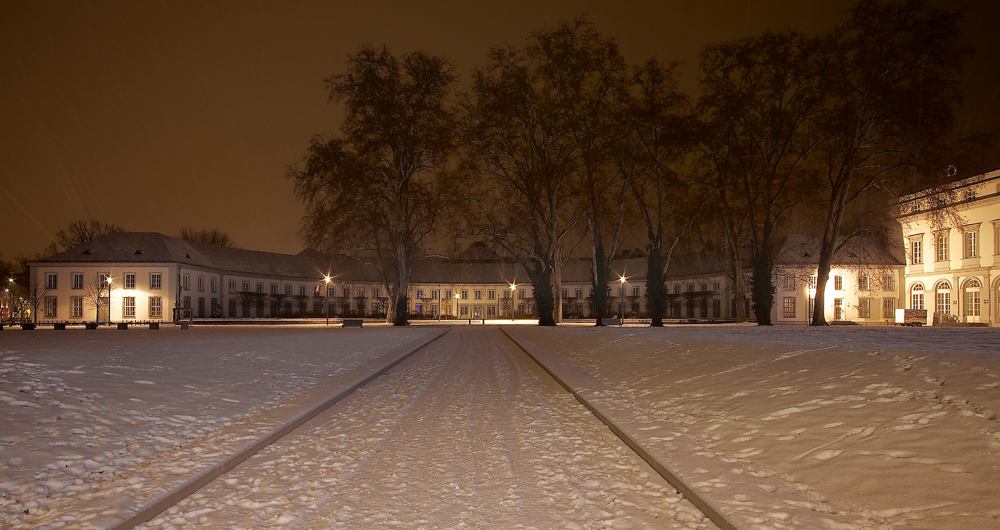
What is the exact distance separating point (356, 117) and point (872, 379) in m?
33.7

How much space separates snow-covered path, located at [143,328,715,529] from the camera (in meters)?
4.37

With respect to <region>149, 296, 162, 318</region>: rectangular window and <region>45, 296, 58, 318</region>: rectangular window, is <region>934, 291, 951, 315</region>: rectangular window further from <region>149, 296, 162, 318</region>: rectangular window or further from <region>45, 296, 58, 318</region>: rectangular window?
<region>45, 296, 58, 318</region>: rectangular window

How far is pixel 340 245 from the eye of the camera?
3638 cm

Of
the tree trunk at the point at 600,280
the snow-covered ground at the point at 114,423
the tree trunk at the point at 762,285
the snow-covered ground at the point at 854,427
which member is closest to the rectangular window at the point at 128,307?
the tree trunk at the point at 600,280

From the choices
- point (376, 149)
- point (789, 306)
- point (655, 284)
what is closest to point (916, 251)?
point (789, 306)

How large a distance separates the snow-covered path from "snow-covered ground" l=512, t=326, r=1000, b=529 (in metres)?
0.75

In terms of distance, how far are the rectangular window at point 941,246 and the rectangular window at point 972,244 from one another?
1.48 m

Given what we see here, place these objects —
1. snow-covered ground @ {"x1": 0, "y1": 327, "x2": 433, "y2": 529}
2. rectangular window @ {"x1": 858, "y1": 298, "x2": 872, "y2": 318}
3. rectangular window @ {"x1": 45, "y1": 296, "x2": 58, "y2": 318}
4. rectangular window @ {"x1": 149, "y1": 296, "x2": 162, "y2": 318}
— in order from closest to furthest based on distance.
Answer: snow-covered ground @ {"x1": 0, "y1": 327, "x2": 433, "y2": 529} → rectangular window @ {"x1": 858, "y1": 298, "x2": 872, "y2": 318} → rectangular window @ {"x1": 149, "y1": 296, "x2": 162, "y2": 318} → rectangular window @ {"x1": 45, "y1": 296, "x2": 58, "y2": 318}

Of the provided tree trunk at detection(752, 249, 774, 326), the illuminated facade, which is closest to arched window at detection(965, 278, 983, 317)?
the illuminated facade

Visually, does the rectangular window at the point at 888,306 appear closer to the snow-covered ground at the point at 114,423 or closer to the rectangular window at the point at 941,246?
the rectangular window at the point at 941,246

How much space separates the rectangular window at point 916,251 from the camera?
41.8 metres

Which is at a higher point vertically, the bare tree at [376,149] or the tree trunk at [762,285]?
the bare tree at [376,149]

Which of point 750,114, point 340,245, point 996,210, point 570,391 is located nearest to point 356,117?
point 340,245

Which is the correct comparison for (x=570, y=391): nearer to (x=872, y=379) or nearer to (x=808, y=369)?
(x=808, y=369)
